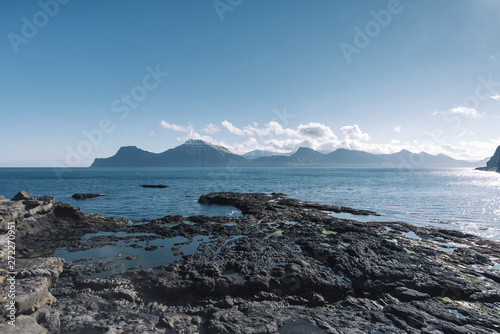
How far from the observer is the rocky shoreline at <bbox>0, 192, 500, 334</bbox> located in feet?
33.1

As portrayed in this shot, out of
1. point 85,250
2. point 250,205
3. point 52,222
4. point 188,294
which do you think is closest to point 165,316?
point 188,294

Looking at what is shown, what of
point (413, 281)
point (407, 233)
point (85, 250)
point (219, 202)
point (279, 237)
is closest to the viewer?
point (413, 281)

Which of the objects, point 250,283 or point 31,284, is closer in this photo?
point 31,284

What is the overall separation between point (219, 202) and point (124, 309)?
35.1 meters

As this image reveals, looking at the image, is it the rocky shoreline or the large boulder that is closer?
the large boulder

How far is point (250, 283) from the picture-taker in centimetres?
1315

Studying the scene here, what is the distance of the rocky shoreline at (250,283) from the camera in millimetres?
10094

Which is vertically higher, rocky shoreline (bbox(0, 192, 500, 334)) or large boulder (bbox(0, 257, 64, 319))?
large boulder (bbox(0, 257, 64, 319))

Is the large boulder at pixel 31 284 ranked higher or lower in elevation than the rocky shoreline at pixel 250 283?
higher

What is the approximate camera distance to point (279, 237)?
22.8m

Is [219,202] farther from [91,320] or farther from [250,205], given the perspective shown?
[91,320]

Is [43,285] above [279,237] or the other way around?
above

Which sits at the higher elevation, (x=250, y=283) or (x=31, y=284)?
(x=31, y=284)

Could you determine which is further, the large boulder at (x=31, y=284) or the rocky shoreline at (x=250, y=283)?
the rocky shoreline at (x=250, y=283)
